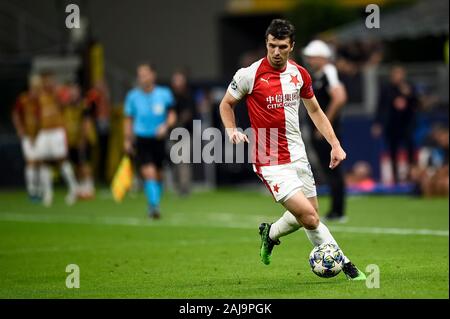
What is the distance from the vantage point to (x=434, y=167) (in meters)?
22.4

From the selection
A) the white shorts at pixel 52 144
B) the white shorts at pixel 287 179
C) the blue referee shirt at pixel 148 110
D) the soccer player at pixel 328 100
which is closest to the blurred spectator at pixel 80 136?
the white shorts at pixel 52 144

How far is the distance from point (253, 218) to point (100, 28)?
2210cm

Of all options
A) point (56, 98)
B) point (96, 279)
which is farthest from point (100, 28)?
point (96, 279)

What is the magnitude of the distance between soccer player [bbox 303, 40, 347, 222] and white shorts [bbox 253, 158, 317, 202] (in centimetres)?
610

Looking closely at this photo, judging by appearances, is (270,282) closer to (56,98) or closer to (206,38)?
(56,98)

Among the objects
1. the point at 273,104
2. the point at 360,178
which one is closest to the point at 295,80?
the point at 273,104

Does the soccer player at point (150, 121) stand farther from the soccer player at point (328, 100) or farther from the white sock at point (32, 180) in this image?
the white sock at point (32, 180)

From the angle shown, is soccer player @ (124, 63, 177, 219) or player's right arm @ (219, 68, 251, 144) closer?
player's right arm @ (219, 68, 251, 144)

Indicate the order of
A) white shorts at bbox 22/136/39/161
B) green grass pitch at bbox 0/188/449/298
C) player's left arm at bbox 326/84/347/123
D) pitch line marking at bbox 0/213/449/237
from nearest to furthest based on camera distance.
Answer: green grass pitch at bbox 0/188/449/298
pitch line marking at bbox 0/213/449/237
player's left arm at bbox 326/84/347/123
white shorts at bbox 22/136/39/161

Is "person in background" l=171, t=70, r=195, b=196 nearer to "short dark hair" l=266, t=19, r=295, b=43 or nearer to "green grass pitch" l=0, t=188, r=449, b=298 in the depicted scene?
"green grass pitch" l=0, t=188, r=449, b=298

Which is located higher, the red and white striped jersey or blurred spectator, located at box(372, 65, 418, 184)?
the red and white striped jersey

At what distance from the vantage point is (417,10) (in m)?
25.5

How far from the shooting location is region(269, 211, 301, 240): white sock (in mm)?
11000

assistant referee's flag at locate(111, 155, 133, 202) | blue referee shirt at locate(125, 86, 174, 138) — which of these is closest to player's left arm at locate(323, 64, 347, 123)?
blue referee shirt at locate(125, 86, 174, 138)
